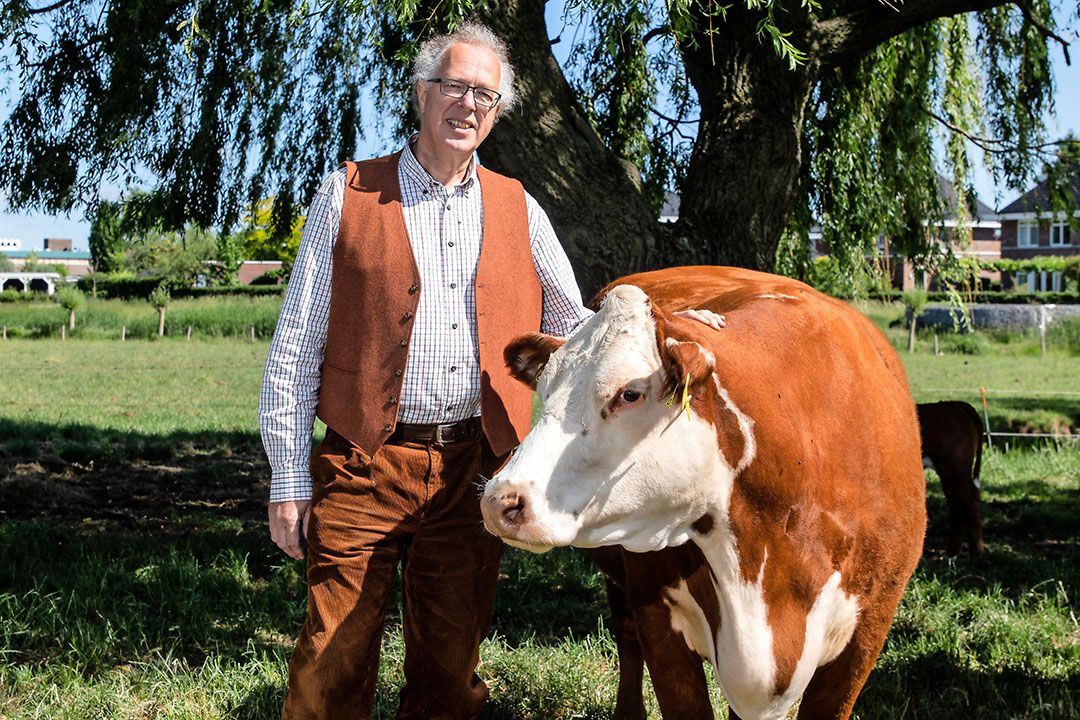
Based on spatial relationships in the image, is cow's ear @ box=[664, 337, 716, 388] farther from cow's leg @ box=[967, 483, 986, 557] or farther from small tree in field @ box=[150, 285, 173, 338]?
small tree in field @ box=[150, 285, 173, 338]

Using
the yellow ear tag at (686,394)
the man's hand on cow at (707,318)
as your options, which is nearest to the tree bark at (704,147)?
the man's hand on cow at (707,318)

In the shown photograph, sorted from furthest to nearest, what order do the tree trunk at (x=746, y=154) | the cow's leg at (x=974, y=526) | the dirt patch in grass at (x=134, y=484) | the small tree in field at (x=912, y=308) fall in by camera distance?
the small tree in field at (x=912, y=308)
the dirt patch in grass at (x=134, y=484)
the cow's leg at (x=974, y=526)
the tree trunk at (x=746, y=154)

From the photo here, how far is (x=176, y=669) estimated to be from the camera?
3.92 meters

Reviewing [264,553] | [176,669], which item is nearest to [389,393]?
[176,669]

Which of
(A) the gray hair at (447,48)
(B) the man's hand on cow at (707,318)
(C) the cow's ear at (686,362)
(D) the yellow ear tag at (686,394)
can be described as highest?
(A) the gray hair at (447,48)

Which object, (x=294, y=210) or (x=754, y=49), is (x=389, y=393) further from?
(x=294, y=210)

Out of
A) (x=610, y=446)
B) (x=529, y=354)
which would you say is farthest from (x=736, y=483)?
(x=529, y=354)

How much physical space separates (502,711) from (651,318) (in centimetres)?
190

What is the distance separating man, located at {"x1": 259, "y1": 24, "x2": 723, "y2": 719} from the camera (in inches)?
107

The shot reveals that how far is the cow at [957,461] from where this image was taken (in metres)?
6.04

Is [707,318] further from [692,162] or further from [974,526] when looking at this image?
[974,526]

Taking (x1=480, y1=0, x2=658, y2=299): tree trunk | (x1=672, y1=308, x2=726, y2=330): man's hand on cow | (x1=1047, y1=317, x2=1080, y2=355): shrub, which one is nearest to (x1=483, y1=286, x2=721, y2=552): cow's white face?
(x1=672, y1=308, x2=726, y2=330): man's hand on cow

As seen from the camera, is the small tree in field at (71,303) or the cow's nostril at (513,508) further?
the small tree in field at (71,303)

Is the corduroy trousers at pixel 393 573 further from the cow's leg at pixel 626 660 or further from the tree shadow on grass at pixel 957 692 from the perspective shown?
the tree shadow on grass at pixel 957 692
